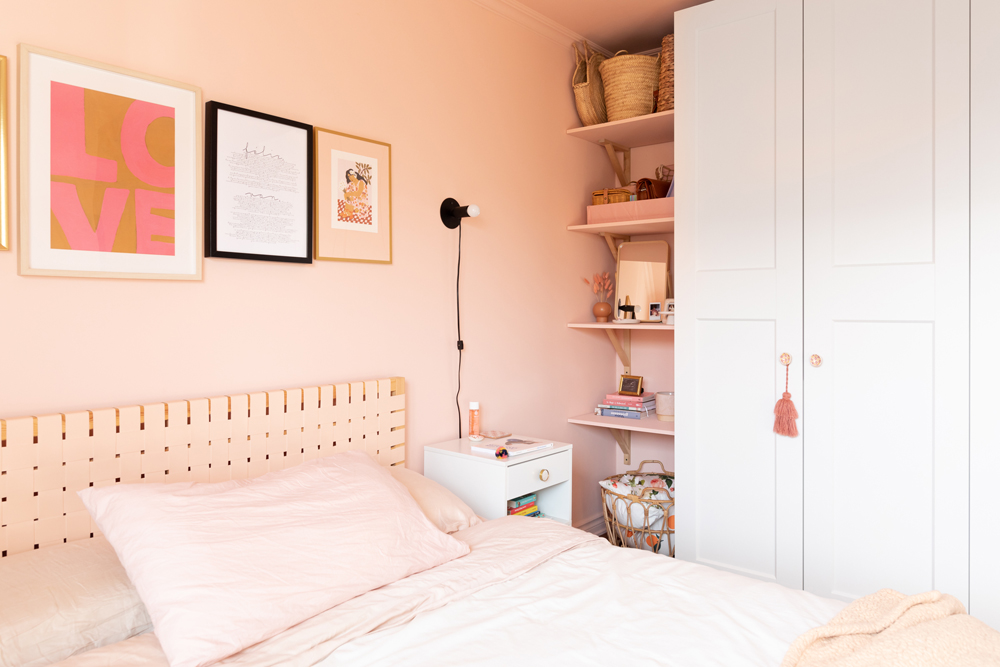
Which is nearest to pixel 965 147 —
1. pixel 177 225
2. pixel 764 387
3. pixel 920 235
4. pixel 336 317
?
pixel 920 235

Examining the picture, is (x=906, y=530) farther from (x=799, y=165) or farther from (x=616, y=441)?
(x=616, y=441)

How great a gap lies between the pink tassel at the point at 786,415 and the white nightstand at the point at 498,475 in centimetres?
76

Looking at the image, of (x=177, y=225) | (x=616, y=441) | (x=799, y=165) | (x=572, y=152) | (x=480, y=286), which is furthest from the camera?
(x=616, y=441)

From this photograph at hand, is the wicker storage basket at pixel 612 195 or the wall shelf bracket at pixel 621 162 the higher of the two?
the wall shelf bracket at pixel 621 162

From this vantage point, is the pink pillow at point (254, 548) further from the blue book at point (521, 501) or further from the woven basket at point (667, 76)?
the woven basket at point (667, 76)

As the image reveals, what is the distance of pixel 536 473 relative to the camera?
2357 mm

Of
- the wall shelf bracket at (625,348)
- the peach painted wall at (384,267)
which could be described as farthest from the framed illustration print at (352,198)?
the wall shelf bracket at (625,348)

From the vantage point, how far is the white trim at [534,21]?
2.78 metres

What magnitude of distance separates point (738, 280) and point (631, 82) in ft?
3.75

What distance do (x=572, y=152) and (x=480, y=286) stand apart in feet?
3.24

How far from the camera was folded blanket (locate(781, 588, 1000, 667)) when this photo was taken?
1071mm

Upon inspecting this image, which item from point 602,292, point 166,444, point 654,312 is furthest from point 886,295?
point 166,444

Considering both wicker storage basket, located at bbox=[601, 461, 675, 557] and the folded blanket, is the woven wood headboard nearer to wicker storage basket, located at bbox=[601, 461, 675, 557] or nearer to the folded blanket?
wicker storage basket, located at bbox=[601, 461, 675, 557]

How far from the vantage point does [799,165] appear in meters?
2.36
